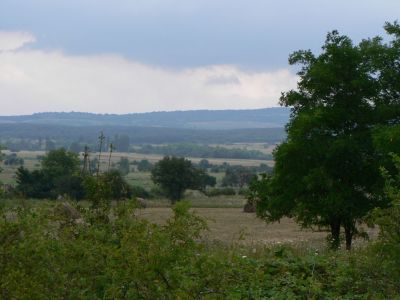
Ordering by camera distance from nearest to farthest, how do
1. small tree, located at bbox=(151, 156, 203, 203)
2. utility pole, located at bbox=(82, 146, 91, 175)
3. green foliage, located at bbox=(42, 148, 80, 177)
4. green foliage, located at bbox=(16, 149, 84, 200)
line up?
1. utility pole, located at bbox=(82, 146, 91, 175)
2. green foliage, located at bbox=(16, 149, 84, 200)
3. small tree, located at bbox=(151, 156, 203, 203)
4. green foliage, located at bbox=(42, 148, 80, 177)

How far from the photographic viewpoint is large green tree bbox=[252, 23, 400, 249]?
2330 cm

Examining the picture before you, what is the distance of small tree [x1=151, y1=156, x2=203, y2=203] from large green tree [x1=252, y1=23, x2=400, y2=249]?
166 feet

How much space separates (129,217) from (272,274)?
5.01 m

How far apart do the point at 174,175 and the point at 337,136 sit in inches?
2074

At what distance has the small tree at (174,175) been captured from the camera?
76.3 meters

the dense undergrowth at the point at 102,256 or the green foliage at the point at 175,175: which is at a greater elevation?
the dense undergrowth at the point at 102,256

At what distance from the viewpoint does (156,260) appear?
6.38 meters

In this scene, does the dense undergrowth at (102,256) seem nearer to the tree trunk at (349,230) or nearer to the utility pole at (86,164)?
the utility pole at (86,164)

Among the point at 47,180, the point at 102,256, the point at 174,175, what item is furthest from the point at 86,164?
the point at 47,180

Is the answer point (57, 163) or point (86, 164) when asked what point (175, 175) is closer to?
point (57, 163)

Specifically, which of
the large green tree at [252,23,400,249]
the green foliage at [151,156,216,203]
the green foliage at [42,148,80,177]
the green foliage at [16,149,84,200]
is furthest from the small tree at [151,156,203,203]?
the large green tree at [252,23,400,249]

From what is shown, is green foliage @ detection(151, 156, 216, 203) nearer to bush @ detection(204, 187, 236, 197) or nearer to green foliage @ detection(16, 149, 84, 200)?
bush @ detection(204, 187, 236, 197)

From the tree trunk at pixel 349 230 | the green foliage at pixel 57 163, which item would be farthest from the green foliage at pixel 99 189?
the green foliage at pixel 57 163

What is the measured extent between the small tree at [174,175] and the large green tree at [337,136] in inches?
1997
